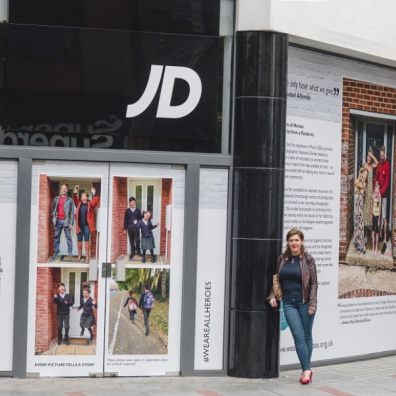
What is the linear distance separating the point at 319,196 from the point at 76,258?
119 inches

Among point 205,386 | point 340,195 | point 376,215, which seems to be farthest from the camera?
point 376,215

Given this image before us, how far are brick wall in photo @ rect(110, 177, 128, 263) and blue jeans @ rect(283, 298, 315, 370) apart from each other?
6.01ft

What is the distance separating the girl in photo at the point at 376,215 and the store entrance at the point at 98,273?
316 centimetres

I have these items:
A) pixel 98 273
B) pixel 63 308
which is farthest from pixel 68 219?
pixel 63 308

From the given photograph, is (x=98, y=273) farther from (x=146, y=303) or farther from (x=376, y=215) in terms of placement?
(x=376, y=215)

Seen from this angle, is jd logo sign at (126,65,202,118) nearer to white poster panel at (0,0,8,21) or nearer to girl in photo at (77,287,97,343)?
white poster panel at (0,0,8,21)

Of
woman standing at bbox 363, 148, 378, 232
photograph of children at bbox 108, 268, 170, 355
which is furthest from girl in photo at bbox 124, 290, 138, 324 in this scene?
woman standing at bbox 363, 148, 378, 232

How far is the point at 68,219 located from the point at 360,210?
3850 mm

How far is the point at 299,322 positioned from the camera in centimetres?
1022

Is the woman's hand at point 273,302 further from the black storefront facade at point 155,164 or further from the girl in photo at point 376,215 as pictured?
the girl in photo at point 376,215

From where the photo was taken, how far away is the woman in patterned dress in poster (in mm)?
11891

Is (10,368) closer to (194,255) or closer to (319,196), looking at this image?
(194,255)

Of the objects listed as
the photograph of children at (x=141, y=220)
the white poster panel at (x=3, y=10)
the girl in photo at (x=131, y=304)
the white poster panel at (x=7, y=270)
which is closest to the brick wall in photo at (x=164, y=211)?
the photograph of children at (x=141, y=220)

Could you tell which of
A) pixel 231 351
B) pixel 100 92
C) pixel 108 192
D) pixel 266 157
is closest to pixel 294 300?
pixel 231 351
